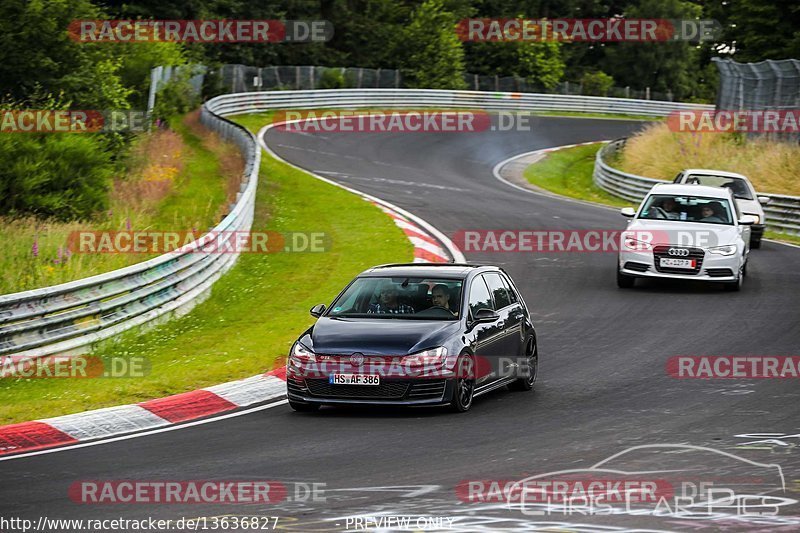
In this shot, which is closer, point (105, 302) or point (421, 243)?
point (105, 302)

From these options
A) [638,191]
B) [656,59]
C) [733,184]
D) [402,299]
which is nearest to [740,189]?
[733,184]

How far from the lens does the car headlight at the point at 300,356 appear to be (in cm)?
1128

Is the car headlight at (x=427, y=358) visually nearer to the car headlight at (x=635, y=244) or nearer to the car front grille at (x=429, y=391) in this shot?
the car front grille at (x=429, y=391)

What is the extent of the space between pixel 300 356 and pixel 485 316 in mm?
1913

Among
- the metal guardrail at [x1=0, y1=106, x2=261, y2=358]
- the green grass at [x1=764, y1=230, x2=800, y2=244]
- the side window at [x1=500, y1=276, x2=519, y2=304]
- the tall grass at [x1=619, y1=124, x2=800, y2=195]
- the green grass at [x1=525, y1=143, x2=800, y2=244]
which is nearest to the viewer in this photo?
the side window at [x1=500, y1=276, x2=519, y2=304]

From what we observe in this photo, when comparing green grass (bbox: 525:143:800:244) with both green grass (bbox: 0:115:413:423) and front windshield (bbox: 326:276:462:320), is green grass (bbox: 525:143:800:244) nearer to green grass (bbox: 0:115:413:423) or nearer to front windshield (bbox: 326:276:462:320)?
green grass (bbox: 0:115:413:423)

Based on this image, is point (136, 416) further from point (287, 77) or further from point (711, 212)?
point (287, 77)

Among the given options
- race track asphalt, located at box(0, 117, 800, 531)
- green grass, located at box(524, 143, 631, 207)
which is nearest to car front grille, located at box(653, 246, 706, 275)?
race track asphalt, located at box(0, 117, 800, 531)

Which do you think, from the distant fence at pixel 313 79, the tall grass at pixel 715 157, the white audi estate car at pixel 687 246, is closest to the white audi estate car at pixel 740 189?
the white audi estate car at pixel 687 246

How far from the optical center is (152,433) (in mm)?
10594

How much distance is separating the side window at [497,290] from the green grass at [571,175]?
74.5 feet

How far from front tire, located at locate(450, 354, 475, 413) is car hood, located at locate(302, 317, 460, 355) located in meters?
0.28

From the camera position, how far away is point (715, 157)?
39.2 meters

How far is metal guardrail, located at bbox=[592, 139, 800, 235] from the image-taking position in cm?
2969
